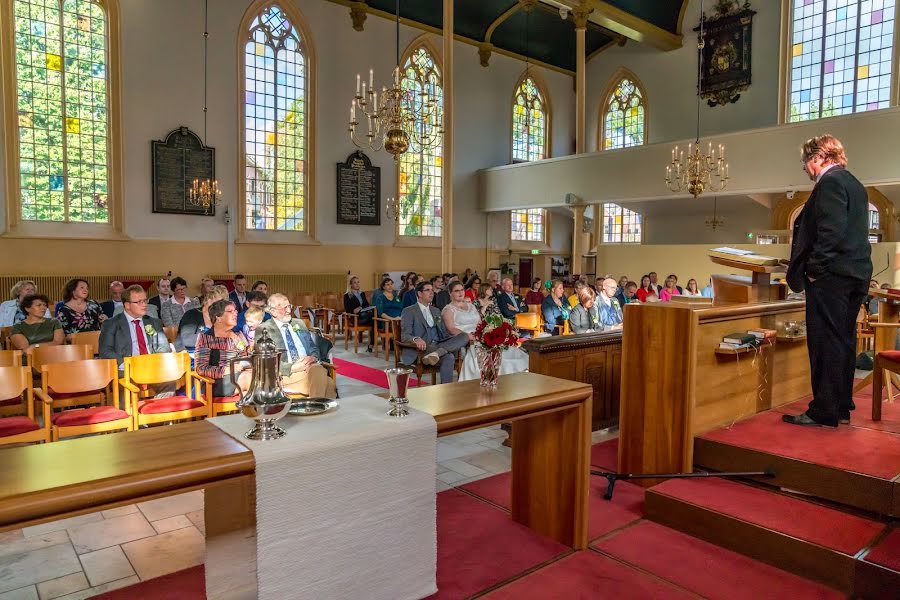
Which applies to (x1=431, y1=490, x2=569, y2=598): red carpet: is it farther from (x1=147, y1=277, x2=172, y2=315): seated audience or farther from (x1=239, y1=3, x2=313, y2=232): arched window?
(x1=239, y1=3, x2=313, y2=232): arched window

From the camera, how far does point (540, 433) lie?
2.84 meters

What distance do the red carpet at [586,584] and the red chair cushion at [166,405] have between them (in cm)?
260

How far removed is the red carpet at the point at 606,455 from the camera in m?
3.92

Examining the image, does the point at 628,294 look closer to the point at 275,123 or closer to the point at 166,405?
the point at 166,405

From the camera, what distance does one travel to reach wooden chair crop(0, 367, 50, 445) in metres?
3.28

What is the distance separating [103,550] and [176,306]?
529cm

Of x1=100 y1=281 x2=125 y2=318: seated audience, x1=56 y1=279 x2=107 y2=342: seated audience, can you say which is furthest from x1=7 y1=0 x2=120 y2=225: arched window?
x1=56 y1=279 x2=107 y2=342: seated audience

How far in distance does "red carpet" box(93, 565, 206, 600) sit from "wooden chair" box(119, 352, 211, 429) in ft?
5.46

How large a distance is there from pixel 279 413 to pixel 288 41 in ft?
42.3

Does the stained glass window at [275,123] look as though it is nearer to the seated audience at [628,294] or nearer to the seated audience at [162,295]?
the seated audience at [162,295]

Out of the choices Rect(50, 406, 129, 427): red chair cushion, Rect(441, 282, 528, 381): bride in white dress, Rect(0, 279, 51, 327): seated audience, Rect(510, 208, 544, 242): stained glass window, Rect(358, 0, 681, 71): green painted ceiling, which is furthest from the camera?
Rect(510, 208, 544, 242): stained glass window

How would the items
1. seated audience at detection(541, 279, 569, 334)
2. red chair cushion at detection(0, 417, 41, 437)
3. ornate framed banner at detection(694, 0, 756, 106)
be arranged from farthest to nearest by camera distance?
1. ornate framed banner at detection(694, 0, 756, 106)
2. seated audience at detection(541, 279, 569, 334)
3. red chair cushion at detection(0, 417, 41, 437)

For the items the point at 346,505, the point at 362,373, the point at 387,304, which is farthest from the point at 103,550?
the point at 387,304

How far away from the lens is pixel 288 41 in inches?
511
